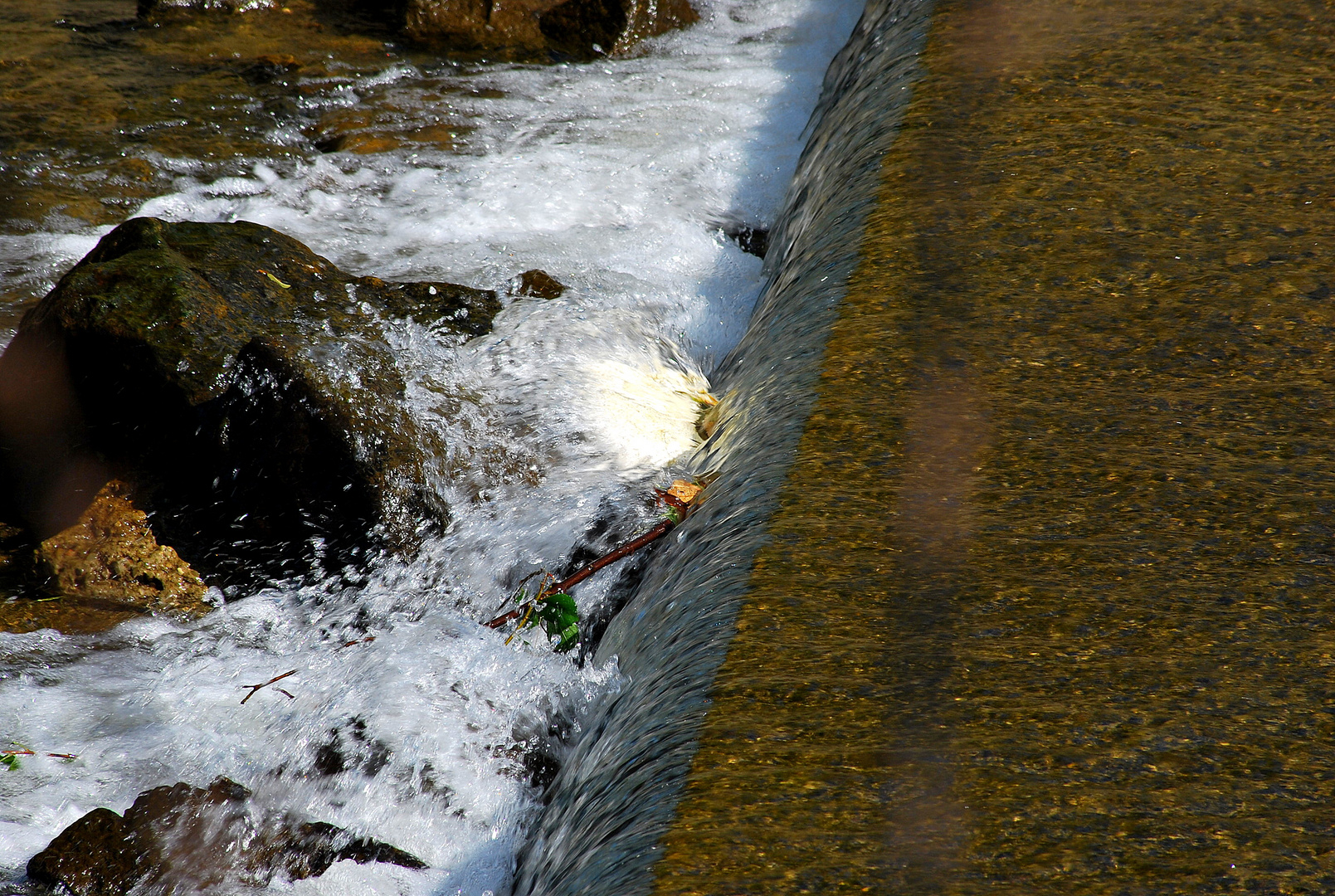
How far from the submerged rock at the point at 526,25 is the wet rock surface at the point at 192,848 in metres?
6.48

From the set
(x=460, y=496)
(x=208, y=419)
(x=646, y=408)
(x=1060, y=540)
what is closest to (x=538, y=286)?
(x=646, y=408)

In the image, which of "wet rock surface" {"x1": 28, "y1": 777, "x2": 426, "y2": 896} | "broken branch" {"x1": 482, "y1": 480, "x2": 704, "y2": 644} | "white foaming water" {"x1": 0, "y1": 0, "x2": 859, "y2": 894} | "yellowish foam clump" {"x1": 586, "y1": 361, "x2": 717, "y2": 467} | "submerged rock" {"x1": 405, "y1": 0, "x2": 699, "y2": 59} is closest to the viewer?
"wet rock surface" {"x1": 28, "y1": 777, "x2": 426, "y2": 896}

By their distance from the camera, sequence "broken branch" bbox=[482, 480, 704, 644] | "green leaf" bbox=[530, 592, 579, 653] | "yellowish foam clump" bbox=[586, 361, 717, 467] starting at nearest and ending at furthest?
1. "green leaf" bbox=[530, 592, 579, 653]
2. "broken branch" bbox=[482, 480, 704, 644]
3. "yellowish foam clump" bbox=[586, 361, 717, 467]

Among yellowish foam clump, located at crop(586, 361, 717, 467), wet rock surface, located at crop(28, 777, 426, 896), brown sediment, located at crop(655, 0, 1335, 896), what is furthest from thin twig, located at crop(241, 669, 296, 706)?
brown sediment, located at crop(655, 0, 1335, 896)

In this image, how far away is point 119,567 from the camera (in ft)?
11.1

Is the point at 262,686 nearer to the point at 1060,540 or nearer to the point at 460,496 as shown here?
the point at 460,496

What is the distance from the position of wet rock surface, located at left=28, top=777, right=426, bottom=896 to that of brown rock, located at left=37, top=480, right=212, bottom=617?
960 mm

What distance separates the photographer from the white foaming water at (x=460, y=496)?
2.68 m

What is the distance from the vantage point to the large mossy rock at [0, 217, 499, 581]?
3.35 metres

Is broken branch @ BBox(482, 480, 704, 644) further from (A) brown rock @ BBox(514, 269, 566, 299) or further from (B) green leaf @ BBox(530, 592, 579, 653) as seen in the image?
(A) brown rock @ BBox(514, 269, 566, 299)

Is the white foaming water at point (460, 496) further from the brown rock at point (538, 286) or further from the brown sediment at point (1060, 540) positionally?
the brown sediment at point (1060, 540)

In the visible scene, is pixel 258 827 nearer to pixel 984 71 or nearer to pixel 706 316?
pixel 706 316

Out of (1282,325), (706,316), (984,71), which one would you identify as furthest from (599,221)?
(1282,325)

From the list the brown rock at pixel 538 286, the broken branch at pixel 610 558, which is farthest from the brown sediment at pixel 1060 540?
the brown rock at pixel 538 286
